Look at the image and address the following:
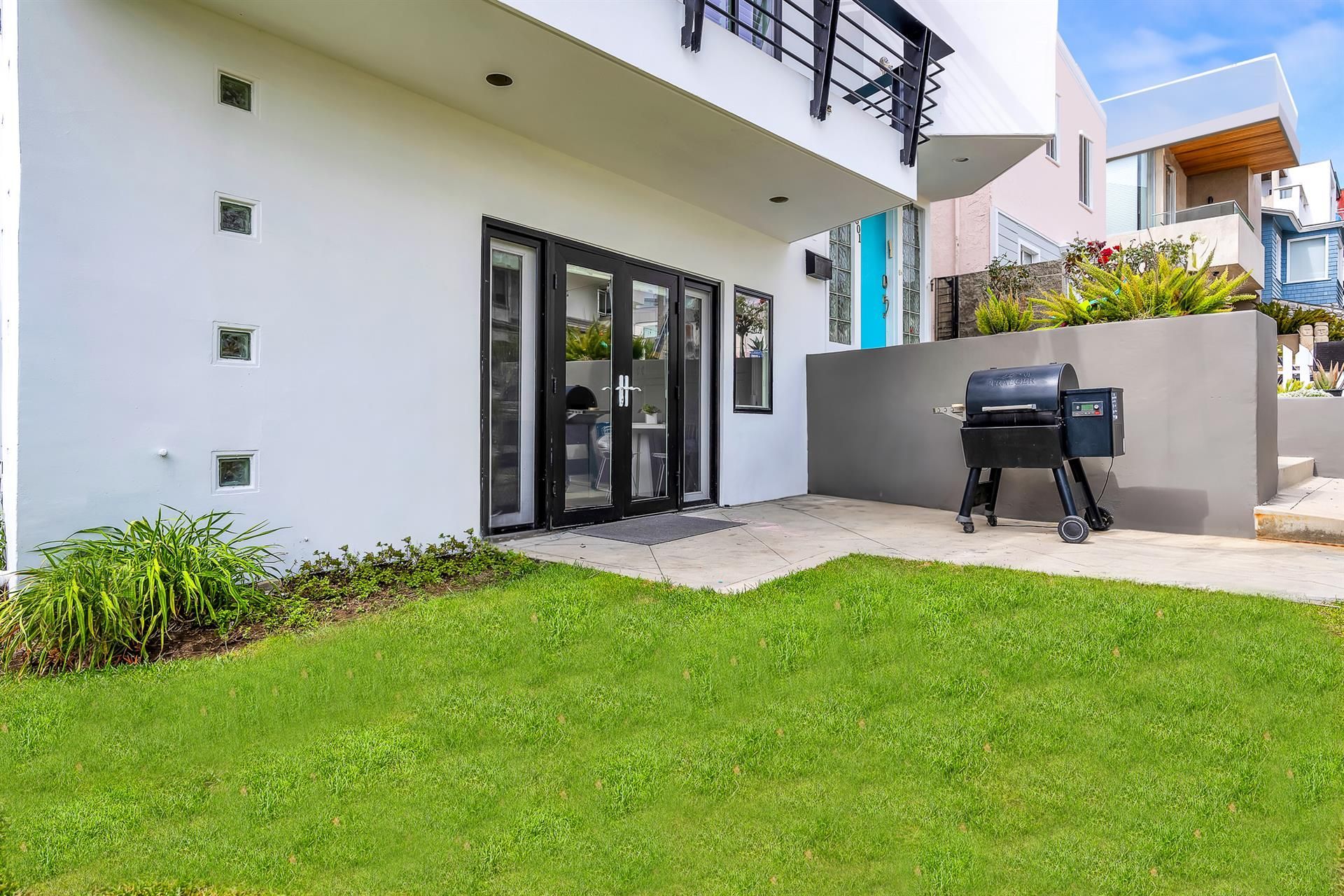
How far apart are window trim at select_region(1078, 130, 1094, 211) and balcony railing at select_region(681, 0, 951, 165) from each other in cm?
803

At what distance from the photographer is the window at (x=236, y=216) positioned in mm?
3863

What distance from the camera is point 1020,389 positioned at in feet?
17.2

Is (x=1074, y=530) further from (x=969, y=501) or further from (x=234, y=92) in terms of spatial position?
(x=234, y=92)

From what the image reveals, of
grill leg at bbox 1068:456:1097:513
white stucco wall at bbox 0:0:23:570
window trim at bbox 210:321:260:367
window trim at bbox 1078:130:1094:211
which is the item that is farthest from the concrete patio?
Answer: window trim at bbox 1078:130:1094:211

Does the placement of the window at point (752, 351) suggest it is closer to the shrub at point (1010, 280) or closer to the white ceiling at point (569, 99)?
the white ceiling at point (569, 99)

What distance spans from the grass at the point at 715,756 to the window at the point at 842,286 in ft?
20.7

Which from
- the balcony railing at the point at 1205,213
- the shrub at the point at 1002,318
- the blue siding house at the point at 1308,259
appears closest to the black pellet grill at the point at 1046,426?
the shrub at the point at 1002,318

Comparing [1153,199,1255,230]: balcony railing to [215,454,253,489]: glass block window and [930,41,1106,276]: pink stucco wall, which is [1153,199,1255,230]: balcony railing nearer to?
[930,41,1106,276]: pink stucco wall

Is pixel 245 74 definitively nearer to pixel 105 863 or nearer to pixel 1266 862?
pixel 105 863

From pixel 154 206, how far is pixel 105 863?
3161 millimetres

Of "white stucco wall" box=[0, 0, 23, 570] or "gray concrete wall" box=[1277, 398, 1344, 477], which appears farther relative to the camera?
"gray concrete wall" box=[1277, 398, 1344, 477]

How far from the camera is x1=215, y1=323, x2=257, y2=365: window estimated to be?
3.86 meters

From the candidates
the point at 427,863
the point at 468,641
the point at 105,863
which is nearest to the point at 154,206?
the point at 468,641

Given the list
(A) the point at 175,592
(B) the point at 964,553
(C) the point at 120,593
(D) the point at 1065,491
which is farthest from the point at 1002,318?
(C) the point at 120,593
